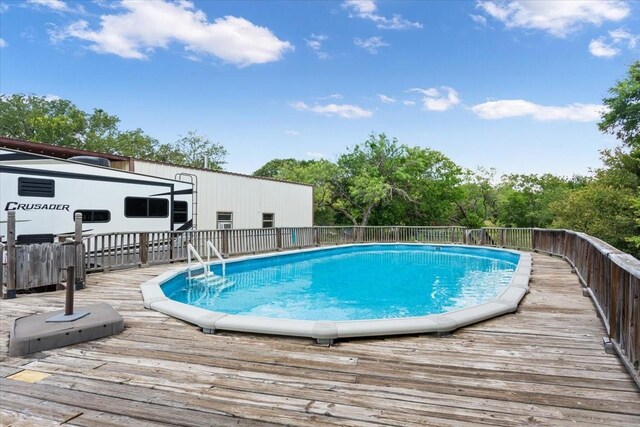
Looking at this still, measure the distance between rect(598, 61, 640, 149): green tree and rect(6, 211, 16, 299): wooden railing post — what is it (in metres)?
24.8

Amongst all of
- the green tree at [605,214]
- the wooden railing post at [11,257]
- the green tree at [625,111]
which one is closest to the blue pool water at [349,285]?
the wooden railing post at [11,257]

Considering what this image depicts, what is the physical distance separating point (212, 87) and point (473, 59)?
51.5ft

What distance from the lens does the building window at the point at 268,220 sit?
14.7 m

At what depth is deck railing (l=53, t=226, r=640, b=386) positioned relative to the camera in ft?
8.66

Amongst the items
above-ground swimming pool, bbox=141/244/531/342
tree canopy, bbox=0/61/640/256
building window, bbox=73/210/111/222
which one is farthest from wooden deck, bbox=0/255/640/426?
tree canopy, bbox=0/61/640/256

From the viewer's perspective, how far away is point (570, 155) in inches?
1257

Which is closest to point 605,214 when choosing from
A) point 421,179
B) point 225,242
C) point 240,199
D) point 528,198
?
point 421,179

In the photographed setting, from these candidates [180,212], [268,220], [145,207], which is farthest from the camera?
[268,220]

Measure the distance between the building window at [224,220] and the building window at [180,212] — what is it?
79.7 inches

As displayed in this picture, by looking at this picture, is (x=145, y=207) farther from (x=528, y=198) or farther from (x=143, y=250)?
(x=528, y=198)

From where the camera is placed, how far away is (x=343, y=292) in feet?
25.5

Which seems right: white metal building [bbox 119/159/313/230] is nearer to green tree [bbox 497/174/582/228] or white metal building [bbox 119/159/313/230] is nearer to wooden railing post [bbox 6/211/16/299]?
wooden railing post [bbox 6/211/16/299]

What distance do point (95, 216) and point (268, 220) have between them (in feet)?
24.5

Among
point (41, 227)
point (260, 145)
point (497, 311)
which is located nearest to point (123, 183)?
point (41, 227)
